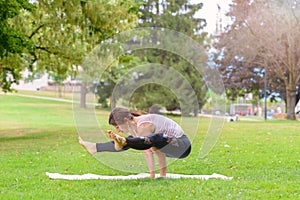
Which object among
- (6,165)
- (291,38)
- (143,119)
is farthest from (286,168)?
(291,38)

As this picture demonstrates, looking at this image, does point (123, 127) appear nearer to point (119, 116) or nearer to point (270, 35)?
point (119, 116)

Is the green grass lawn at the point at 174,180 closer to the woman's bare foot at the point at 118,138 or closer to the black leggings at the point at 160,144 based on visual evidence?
the black leggings at the point at 160,144

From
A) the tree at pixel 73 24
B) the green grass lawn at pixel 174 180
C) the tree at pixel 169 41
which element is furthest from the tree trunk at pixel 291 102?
the green grass lawn at pixel 174 180

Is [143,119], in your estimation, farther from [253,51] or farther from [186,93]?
[253,51]

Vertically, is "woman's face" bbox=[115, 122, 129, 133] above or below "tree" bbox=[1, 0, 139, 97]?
below

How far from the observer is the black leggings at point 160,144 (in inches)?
251

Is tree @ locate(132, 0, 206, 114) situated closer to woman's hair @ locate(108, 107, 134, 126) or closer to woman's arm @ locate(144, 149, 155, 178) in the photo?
woman's hair @ locate(108, 107, 134, 126)

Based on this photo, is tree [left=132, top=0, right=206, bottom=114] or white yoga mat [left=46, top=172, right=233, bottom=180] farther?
tree [left=132, top=0, right=206, bottom=114]

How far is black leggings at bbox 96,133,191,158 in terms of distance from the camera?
20.9 feet

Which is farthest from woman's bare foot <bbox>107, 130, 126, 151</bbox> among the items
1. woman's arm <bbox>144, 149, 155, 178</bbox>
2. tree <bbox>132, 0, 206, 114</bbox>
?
tree <bbox>132, 0, 206, 114</bbox>

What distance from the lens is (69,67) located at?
724 inches

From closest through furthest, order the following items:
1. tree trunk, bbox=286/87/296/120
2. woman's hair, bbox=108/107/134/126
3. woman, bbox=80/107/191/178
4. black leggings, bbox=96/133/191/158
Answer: black leggings, bbox=96/133/191/158 → woman, bbox=80/107/191/178 → woman's hair, bbox=108/107/134/126 → tree trunk, bbox=286/87/296/120

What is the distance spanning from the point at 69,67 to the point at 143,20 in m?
4.11

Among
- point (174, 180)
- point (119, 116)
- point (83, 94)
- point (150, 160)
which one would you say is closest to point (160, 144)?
point (150, 160)
